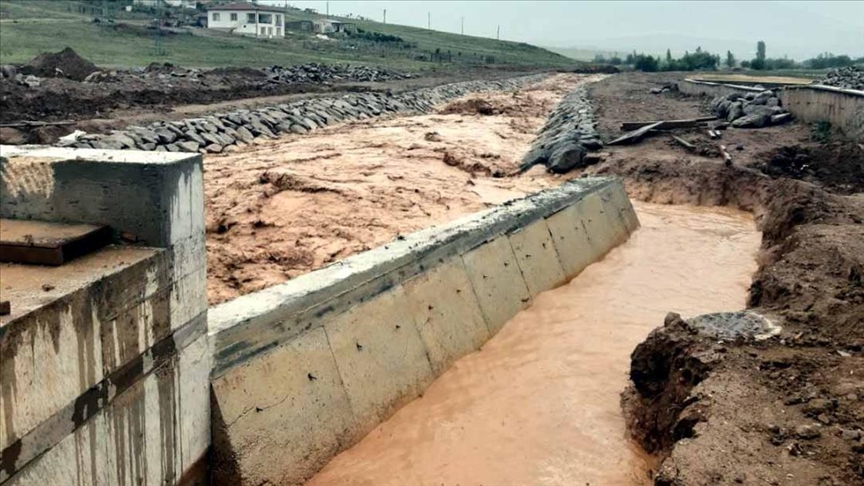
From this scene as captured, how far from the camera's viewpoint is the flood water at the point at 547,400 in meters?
5.81

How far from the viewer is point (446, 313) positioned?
7598mm

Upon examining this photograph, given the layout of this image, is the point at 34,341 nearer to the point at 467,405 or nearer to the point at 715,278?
the point at 467,405

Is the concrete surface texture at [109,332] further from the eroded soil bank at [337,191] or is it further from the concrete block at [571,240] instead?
the concrete block at [571,240]

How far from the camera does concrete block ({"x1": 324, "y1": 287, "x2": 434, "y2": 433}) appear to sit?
6121 millimetres

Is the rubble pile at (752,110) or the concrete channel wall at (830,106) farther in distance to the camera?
the rubble pile at (752,110)

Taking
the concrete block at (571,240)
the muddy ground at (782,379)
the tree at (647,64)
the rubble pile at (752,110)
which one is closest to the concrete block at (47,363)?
the muddy ground at (782,379)

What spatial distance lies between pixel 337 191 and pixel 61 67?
876 inches

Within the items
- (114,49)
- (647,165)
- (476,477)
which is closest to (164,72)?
(114,49)

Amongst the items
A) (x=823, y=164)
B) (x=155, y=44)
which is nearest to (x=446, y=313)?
(x=823, y=164)

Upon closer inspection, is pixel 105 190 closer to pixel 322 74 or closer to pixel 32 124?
pixel 32 124

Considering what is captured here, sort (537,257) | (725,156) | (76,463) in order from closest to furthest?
(76,463), (537,257), (725,156)

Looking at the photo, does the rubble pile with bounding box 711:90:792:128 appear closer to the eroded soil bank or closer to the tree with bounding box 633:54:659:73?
the eroded soil bank

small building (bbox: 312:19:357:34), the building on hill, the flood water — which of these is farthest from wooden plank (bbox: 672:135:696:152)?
small building (bbox: 312:19:357:34)

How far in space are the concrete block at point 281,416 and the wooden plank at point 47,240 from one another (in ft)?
4.28
